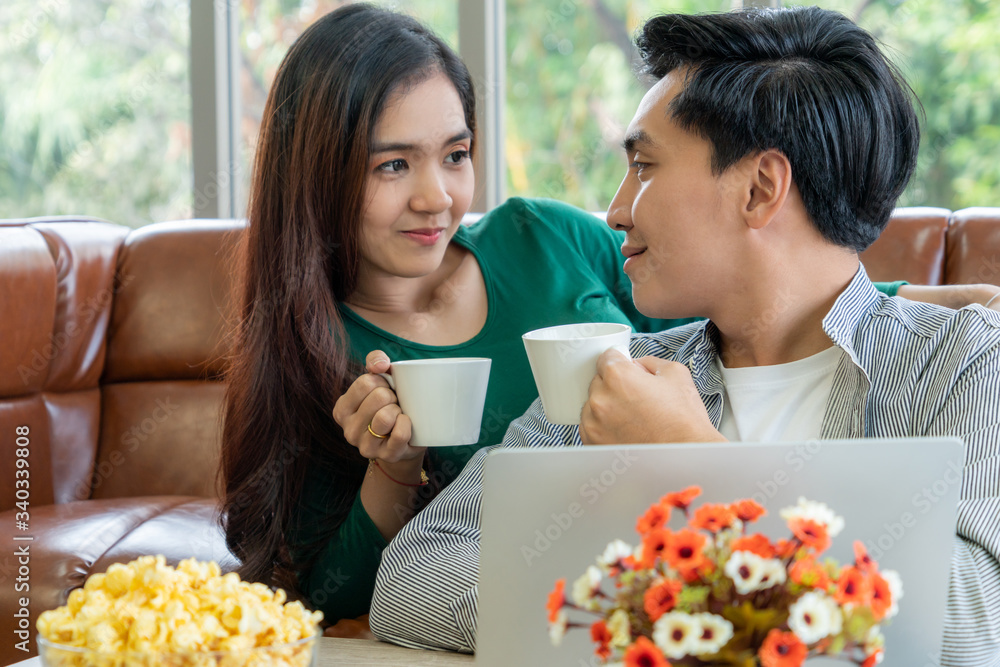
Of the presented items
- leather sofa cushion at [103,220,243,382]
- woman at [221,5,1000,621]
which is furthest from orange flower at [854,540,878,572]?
leather sofa cushion at [103,220,243,382]

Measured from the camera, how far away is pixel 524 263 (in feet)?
5.91

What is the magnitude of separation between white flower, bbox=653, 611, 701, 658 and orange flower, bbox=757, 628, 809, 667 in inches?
1.7

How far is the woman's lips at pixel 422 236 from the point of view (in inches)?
61.5

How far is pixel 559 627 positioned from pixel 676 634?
115 millimetres

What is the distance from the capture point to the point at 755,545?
554 millimetres

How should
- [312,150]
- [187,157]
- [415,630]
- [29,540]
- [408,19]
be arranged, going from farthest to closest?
[187,157], [29,540], [408,19], [312,150], [415,630]

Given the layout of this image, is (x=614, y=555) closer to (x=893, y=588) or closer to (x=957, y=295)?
(x=893, y=588)

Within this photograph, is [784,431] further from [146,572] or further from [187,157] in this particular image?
[187,157]

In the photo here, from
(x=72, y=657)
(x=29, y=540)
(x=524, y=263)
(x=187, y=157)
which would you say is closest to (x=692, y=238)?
(x=524, y=263)

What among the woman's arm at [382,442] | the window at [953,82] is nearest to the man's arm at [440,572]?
the woman's arm at [382,442]

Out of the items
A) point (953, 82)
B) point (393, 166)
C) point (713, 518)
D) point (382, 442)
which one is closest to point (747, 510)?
point (713, 518)

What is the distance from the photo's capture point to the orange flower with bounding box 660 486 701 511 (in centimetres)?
61

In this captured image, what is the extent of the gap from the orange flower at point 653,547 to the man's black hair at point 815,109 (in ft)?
2.62

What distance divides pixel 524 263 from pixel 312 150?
0.49 m
